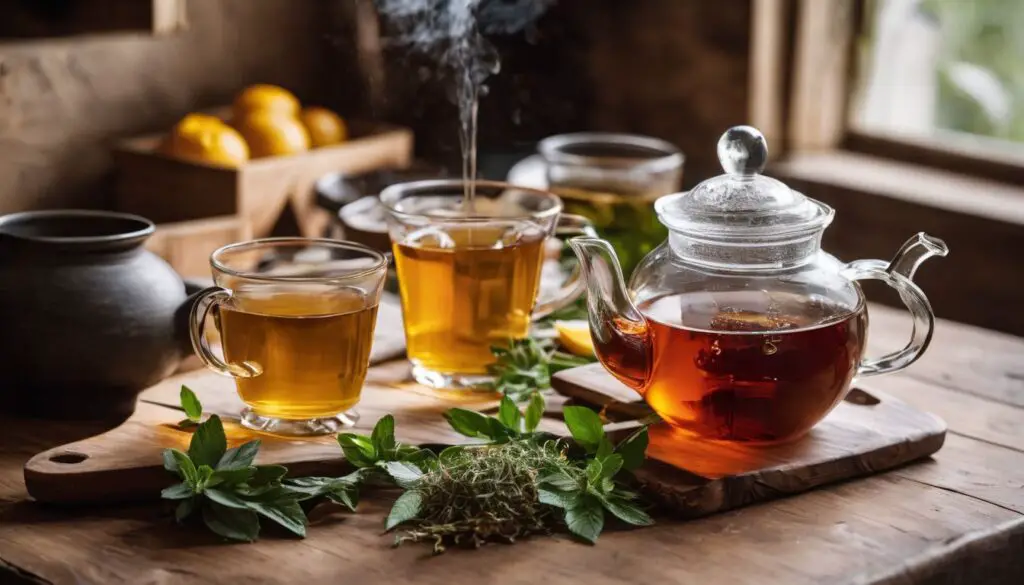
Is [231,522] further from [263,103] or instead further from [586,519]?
[263,103]

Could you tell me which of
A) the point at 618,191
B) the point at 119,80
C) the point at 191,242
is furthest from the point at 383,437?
the point at 119,80

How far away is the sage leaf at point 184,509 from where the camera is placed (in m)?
1.00

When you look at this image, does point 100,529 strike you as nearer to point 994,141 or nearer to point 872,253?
point 872,253

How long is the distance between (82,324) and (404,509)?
0.38m

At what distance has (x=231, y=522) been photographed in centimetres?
99

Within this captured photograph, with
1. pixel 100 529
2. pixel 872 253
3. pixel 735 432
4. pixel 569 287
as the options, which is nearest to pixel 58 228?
pixel 100 529

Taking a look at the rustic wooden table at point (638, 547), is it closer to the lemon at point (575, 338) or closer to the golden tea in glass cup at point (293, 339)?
the golden tea in glass cup at point (293, 339)

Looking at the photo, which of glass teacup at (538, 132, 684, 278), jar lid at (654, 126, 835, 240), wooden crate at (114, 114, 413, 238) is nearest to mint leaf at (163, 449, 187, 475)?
jar lid at (654, 126, 835, 240)

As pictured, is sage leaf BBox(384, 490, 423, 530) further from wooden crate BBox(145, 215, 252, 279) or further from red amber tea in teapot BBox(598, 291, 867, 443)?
wooden crate BBox(145, 215, 252, 279)

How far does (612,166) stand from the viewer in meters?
1.69

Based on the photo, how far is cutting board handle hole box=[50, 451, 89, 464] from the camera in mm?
1067

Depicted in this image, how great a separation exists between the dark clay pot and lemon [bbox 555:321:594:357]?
0.40 metres

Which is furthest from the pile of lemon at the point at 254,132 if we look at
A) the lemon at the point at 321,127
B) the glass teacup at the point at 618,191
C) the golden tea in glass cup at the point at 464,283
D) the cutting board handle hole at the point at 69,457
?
the cutting board handle hole at the point at 69,457

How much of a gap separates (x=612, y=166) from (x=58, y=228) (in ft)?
2.28
